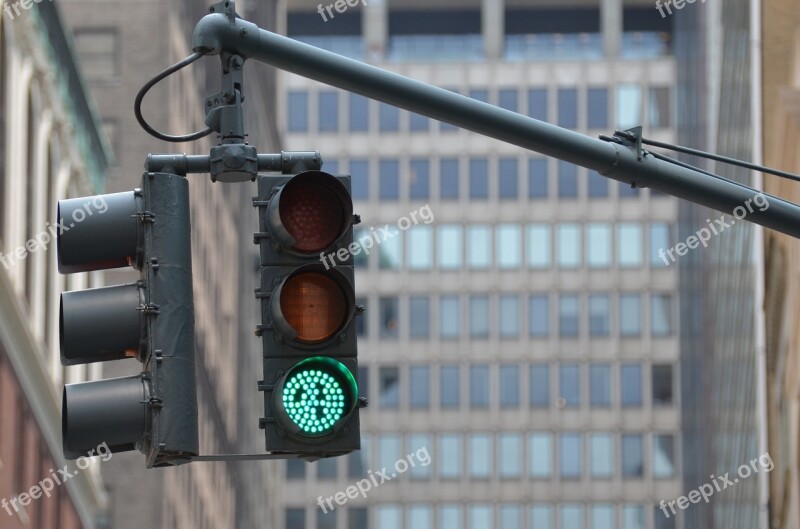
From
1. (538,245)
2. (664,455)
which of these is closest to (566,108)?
(538,245)

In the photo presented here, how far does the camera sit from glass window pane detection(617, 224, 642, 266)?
120m

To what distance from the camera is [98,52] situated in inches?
2763

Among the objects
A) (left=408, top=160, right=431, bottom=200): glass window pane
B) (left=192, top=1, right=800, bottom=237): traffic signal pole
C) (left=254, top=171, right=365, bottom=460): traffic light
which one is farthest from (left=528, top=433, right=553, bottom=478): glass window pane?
(left=254, top=171, right=365, bottom=460): traffic light

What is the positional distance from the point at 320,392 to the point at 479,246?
113325 mm

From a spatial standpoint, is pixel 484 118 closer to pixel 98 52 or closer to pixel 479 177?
pixel 98 52

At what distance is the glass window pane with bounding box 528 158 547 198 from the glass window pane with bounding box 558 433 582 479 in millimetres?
14073

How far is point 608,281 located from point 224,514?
3878 centimetres

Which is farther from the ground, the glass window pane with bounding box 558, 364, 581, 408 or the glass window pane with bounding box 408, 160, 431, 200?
the glass window pane with bounding box 408, 160, 431, 200

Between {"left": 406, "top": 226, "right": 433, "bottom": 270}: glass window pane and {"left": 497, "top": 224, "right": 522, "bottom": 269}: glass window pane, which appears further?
{"left": 497, "top": 224, "right": 522, "bottom": 269}: glass window pane

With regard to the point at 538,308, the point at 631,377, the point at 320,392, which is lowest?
the point at 320,392

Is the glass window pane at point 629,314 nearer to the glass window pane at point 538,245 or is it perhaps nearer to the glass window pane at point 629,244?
the glass window pane at point 629,244

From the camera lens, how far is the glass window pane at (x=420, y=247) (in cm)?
12031

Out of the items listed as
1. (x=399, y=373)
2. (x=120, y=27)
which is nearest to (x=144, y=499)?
(x=120, y=27)

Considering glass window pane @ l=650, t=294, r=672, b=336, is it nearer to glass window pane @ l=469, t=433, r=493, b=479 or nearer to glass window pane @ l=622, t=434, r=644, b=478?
glass window pane @ l=622, t=434, r=644, b=478
